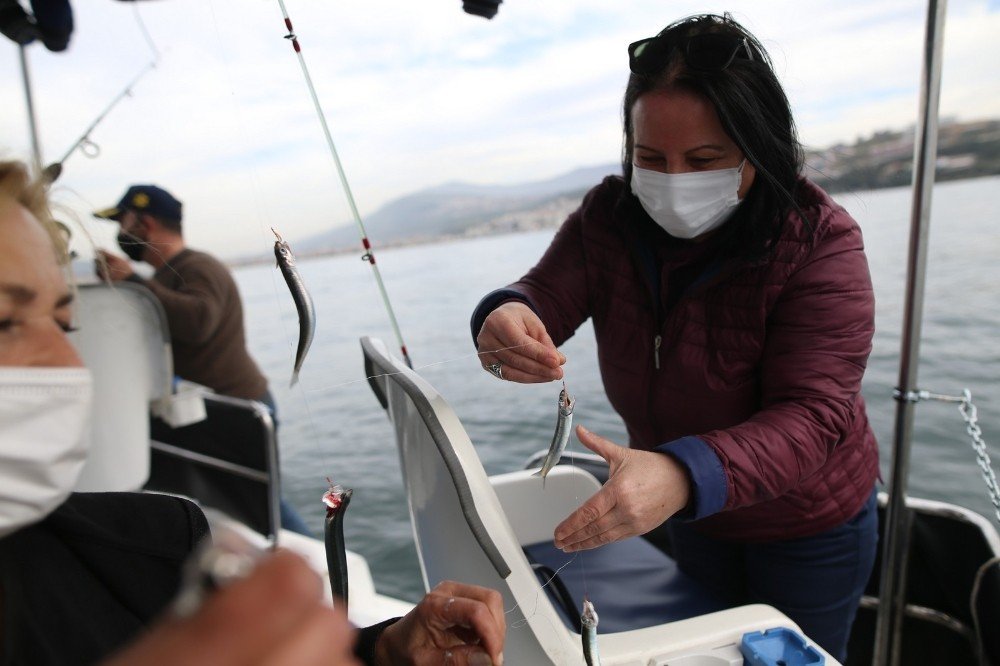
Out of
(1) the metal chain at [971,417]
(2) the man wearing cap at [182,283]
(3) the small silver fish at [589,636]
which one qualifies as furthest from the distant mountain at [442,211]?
(2) the man wearing cap at [182,283]

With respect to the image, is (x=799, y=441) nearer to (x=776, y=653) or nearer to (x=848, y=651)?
(x=776, y=653)

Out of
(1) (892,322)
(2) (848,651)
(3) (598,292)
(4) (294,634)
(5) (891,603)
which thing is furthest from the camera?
(1) (892,322)

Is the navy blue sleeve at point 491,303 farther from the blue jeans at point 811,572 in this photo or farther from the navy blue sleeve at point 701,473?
the blue jeans at point 811,572

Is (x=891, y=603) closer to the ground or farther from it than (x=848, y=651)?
farther from it

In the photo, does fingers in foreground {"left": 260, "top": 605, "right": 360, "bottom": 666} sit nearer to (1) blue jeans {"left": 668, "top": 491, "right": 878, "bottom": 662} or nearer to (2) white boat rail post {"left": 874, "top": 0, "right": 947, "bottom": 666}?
(1) blue jeans {"left": 668, "top": 491, "right": 878, "bottom": 662}

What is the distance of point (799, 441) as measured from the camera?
96 centimetres

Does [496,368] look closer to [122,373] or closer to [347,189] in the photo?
[347,189]

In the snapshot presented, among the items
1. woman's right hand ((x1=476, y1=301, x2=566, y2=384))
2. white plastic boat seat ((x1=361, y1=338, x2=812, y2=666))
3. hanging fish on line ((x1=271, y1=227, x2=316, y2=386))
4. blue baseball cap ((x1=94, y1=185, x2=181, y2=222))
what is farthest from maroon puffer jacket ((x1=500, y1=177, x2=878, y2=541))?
blue baseball cap ((x1=94, y1=185, x2=181, y2=222))

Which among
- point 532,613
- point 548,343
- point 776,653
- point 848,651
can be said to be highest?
point 548,343

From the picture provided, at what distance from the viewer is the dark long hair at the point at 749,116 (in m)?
0.94

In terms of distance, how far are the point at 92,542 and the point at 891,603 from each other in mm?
1837

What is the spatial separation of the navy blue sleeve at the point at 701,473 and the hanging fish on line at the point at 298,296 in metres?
0.53

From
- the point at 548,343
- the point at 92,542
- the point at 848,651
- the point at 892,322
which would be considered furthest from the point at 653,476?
the point at 892,322

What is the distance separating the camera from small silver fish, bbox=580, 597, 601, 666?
0.91 m
